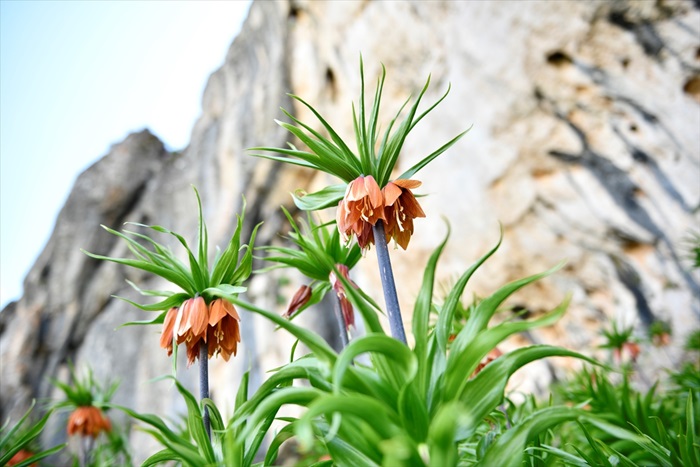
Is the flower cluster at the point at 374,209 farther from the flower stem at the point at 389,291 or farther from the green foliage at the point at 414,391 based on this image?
the green foliage at the point at 414,391

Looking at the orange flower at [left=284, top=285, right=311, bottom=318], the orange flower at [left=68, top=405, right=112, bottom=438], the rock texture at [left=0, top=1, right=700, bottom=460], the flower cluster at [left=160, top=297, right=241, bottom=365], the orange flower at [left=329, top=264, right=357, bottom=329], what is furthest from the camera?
the rock texture at [left=0, top=1, right=700, bottom=460]

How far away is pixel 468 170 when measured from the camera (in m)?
7.45

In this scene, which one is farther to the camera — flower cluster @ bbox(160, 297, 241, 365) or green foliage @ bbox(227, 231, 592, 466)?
flower cluster @ bbox(160, 297, 241, 365)

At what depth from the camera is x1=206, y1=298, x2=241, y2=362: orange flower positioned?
3.75ft

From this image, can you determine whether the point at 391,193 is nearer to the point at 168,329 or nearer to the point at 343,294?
the point at 343,294

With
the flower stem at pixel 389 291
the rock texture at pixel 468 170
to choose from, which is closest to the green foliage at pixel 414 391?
the flower stem at pixel 389 291

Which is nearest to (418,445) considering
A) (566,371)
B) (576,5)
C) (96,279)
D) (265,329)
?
(576,5)

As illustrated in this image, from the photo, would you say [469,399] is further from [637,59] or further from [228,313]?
[637,59]

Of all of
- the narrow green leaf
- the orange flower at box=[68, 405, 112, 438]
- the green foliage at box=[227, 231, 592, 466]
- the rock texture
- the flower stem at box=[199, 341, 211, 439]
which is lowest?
the green foliage at box=[227, 231, 592, 466]

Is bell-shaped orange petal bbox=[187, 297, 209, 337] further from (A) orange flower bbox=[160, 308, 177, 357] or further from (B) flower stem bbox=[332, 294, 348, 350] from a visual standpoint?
(B) flower stem bbox=[332, 294, 348, 350]

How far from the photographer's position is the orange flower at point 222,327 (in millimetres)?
1142

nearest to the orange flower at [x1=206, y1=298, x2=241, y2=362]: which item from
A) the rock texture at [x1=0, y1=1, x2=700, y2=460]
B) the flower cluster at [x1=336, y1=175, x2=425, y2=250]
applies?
the flower cluster at [x1=336, y1=175, x2=425, y2=250]

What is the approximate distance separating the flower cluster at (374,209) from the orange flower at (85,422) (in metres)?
2.89

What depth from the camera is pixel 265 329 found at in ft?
30.9
